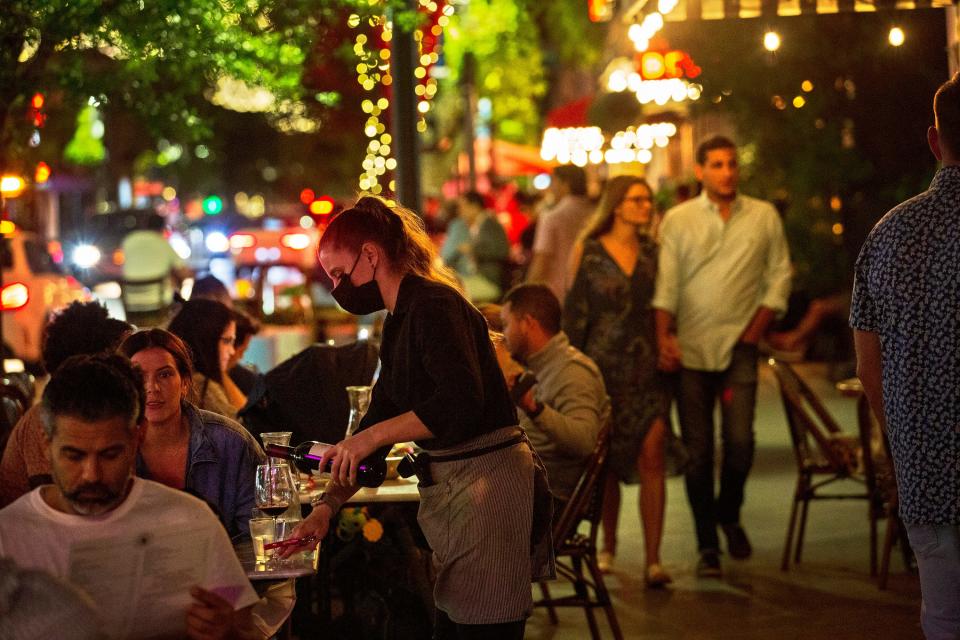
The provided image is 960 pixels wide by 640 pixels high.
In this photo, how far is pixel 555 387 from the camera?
23.8 ft

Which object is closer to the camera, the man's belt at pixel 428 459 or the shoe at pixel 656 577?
the man's belt at pixel 428 459

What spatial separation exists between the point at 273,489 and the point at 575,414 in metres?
2.53

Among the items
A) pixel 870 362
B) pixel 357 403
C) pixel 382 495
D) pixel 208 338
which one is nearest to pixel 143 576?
pixel 870 362

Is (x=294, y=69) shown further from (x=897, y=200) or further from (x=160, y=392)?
(x=897, y=200)

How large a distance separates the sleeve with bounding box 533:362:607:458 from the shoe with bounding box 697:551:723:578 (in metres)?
1.82

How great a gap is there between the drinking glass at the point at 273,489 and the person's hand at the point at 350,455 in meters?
0.38

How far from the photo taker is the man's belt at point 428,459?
472 centimetres

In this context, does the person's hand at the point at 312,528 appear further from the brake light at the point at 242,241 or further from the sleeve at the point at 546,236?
the brake light at the point at 242,241

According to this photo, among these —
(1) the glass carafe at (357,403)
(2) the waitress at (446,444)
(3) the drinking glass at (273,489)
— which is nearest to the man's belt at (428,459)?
(2) the waitress at (446,444)

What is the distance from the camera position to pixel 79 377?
3.70 meters

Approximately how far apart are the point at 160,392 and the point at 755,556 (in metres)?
5.18

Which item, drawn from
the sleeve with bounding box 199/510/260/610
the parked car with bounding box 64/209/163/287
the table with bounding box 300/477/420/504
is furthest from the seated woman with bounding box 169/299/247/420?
the parked car with bounding box 64/209/163/287

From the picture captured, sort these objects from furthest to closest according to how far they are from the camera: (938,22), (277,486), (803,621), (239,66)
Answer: (938,22) → (239,66) → (803,621) → (277,486)

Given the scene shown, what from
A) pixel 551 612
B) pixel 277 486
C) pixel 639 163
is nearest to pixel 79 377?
pixel 277 486
